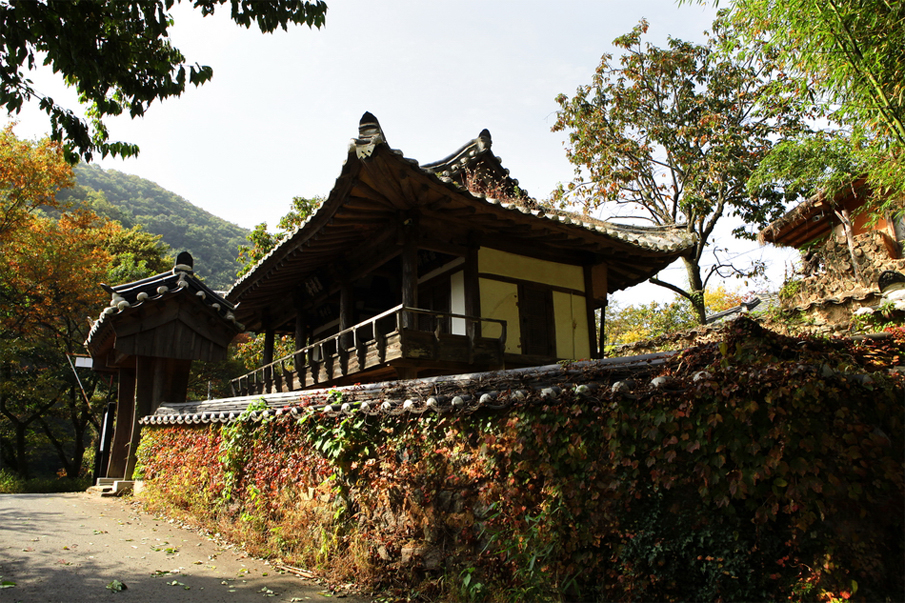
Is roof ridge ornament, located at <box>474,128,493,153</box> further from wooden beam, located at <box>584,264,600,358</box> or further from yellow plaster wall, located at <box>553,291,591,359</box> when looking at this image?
yellow plaster wall, located at <box>553,291,591,359</box>

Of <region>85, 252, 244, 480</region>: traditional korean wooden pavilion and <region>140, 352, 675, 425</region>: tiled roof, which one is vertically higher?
<region>85, 252, 244, 480</region>: traditional korean wooden pavilion

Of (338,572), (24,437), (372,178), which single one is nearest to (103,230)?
(24,437)

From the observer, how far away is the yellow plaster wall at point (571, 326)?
37.7 ft

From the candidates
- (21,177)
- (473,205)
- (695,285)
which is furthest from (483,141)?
(21,177)

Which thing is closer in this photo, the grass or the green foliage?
the green foliage

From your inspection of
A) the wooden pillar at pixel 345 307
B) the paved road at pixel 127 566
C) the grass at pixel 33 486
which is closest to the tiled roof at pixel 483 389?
the paved road at pixel 127 566

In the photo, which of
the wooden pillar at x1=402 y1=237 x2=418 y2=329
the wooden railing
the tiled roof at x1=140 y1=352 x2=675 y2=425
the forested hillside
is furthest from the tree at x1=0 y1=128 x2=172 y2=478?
the forested hillside

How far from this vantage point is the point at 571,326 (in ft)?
38.4

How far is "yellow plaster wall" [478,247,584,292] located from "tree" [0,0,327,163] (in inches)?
225

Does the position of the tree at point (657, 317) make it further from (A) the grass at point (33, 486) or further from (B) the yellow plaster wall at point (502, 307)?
(A) the grass at point (33, 486)

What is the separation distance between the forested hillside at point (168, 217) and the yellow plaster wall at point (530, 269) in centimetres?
3580

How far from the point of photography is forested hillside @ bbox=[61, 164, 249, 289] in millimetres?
46125

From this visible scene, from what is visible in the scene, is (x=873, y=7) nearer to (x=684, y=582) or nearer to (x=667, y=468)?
(x=667, y=468)

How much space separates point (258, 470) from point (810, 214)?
14018mm
